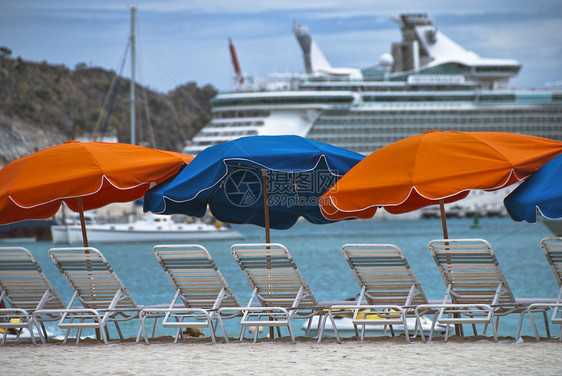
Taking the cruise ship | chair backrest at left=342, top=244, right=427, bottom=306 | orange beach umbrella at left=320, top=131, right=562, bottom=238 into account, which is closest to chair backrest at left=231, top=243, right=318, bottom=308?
chair backrest at left=342, top=244, right=427, bottom=306

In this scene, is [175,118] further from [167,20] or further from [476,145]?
[476,145]

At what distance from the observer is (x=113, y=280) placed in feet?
18.1

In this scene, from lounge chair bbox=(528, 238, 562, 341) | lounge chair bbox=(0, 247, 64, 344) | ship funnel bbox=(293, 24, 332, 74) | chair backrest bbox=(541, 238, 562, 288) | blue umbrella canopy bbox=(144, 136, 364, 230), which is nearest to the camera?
lounge chair bbox=(528, 238, 562, 341)

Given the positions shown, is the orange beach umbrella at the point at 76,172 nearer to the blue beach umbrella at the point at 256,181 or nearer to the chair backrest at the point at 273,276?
the blue beach umbrella at the point at 256,181

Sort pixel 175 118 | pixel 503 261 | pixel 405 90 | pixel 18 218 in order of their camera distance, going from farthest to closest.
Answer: pixel 175 118 → pixel 405 90 → pixel 503 261 → pixel 18 218

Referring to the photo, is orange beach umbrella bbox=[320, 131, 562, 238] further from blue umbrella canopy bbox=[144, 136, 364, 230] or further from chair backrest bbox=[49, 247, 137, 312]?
chair backrest bbox=[49, 247, 137, 312]

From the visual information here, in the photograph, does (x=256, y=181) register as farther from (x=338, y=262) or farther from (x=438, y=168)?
(x=338, y=262)

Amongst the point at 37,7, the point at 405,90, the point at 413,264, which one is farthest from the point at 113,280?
the point at 37,7

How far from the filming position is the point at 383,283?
214 inches

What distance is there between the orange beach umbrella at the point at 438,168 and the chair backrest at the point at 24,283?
6.68ft

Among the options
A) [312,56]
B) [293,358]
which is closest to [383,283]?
[293,358]

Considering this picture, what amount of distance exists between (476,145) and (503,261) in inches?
1034

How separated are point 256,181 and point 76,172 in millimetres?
1831

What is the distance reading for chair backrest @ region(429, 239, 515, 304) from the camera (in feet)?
16.9
